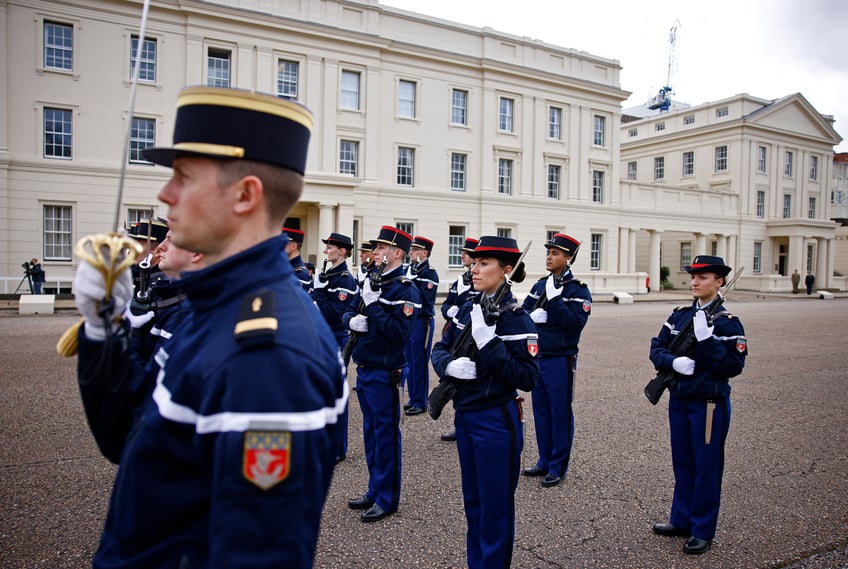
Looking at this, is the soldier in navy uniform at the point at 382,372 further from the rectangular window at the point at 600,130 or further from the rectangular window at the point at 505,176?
the rectangular window at the point at 600,130

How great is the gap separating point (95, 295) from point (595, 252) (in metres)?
40.1

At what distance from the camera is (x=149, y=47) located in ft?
89.7

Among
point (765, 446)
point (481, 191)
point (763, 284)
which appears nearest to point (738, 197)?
point (763, 284)

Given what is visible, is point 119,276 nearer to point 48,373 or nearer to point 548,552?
point 548,552

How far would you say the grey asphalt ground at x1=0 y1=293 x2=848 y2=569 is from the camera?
4402 millimetres

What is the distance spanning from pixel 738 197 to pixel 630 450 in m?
47.3

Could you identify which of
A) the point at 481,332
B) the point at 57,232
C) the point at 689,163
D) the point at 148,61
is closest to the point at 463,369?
the point at 481,332

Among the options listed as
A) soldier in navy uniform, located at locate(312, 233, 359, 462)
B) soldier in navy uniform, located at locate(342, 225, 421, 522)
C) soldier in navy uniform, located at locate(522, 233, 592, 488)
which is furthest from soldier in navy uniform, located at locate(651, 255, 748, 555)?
soldier in navy uniform, located at locate(312, 233, 359, 462)

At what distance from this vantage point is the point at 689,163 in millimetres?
52125

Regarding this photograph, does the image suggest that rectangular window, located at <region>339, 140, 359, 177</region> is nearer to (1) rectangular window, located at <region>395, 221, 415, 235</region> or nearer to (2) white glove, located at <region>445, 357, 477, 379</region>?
(1) rectangular window, located at <region>395, 221, 415, 235</region>

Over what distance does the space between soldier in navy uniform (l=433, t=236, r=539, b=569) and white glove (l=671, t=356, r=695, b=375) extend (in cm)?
147

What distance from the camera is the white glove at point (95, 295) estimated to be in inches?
68.6

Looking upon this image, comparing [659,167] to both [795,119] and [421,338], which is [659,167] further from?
[421,338]

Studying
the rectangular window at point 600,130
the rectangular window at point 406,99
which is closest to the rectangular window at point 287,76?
the rectangular window at point 406,99
